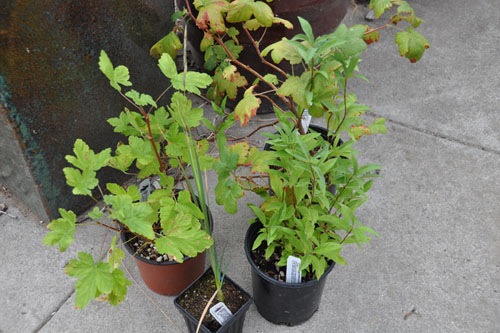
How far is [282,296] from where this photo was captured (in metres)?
1.51

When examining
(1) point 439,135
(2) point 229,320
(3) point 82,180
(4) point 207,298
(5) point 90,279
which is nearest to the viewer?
(5) point 90,279

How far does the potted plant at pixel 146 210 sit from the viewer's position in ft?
3.70

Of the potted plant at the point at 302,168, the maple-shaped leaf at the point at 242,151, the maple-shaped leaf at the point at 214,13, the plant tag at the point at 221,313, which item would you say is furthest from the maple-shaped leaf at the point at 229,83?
the plant tag at the point at 221,313

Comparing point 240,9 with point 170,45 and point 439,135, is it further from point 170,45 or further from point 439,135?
point 439,135

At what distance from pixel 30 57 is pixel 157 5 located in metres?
0.63

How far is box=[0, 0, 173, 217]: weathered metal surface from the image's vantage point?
147 centimetres

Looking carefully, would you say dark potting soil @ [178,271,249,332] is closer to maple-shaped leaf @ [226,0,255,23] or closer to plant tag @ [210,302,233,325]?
plant tag @ [210,302,233,325]

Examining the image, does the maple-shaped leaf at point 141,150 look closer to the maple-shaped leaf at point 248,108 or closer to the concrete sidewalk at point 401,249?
the maple-shaped leaf at point 248,108

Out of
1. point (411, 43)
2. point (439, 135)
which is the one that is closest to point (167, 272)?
point (411, 43)

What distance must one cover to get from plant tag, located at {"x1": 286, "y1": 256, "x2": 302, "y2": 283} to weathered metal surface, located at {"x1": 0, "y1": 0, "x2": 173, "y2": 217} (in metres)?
1.00

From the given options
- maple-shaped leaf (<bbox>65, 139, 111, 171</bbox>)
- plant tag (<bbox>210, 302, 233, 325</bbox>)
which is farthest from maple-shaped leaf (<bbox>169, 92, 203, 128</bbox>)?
plant tag (<bbox>210, 302, 233, 325</bbox>)

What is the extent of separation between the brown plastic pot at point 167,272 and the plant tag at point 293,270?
37 cm

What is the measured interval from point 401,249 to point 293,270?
2.28ft

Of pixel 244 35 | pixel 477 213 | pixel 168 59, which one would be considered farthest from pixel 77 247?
pixel 477 213
